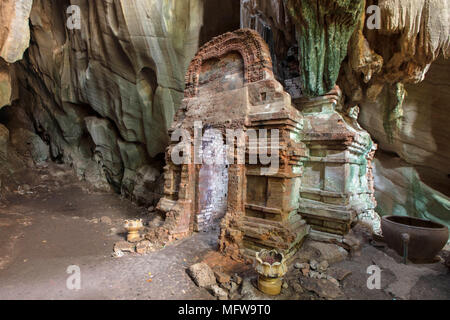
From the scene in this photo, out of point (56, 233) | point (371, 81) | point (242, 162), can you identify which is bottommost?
point (56, 233)

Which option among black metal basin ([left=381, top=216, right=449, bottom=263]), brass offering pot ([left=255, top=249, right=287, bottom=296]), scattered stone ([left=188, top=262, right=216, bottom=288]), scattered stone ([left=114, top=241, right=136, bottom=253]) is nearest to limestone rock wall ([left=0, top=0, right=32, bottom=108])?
scattered stone ([left=114, top=241, right=136, bottom=253])

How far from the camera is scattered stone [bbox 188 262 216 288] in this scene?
3.90 metres

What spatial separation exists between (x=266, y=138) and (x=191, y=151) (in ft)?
7.48

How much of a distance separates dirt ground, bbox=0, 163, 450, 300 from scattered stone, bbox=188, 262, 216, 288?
4.2 inches

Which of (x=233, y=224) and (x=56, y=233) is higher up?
(x=233, y=224)

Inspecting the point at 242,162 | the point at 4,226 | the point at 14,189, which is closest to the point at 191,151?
the point at 242,162

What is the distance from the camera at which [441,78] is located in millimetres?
8148

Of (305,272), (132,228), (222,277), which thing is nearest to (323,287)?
(305,272)

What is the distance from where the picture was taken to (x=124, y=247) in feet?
17.6

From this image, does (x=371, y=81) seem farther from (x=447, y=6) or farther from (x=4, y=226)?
(x=4, y=226)

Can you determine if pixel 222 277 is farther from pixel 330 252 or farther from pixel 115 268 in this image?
pixel 330 252

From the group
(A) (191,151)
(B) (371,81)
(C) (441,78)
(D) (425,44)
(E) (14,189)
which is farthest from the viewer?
(E) (14,189)

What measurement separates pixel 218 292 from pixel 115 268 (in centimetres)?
230

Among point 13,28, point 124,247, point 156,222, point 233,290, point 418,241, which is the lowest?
point 233,290
